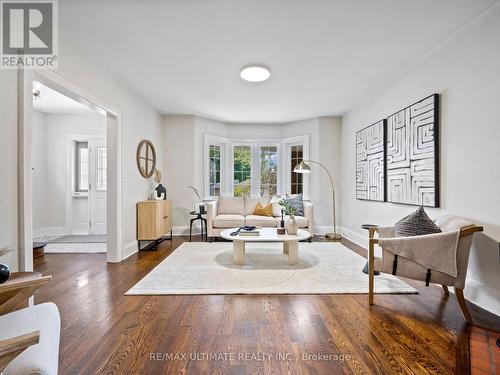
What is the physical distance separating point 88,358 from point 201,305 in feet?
2.98

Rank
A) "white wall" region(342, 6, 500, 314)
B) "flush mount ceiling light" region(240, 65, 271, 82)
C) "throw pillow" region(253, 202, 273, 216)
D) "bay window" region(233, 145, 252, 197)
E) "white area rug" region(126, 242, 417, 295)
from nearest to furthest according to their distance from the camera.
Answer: "white wall" region(342, 6, 500, 314) → "white area rug" region(126, 242, 417, 295) → "flush mount ceiling light" region(240, 65, 271, 82) → "throw pillow" region(253, 202, 273, 216) → "bay window" region(233, 145, 252, 197)

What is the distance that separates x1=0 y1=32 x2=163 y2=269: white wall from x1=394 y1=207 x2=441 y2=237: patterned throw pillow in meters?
3.31

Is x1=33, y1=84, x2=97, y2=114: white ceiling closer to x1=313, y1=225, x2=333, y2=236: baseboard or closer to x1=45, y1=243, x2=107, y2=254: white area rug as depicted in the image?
x1=45, y1=243, x2=107, y2=254: white area rug

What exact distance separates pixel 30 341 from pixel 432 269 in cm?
251

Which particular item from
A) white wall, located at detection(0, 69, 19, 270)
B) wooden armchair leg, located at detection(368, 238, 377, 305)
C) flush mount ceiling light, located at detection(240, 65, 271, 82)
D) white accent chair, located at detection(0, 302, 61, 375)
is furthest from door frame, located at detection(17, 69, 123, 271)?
wooden armchair leg, located at detection(368, 238, 377, 305)

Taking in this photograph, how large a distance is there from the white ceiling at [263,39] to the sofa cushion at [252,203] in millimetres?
2232

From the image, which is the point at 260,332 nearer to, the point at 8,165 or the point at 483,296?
the point at 483,296

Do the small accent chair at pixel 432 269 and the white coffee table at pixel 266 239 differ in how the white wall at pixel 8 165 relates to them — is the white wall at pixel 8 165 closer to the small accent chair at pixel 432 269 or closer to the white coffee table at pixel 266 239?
the white coffee table at pixel 266 239

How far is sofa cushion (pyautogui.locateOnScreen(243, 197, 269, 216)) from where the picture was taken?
5.35m

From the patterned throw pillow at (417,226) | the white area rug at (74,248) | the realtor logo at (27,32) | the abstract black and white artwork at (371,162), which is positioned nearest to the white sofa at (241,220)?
the abstract black and white artwork at (371,162)

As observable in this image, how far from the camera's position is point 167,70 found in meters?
3.39

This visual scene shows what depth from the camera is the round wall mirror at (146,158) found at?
14.6 ft

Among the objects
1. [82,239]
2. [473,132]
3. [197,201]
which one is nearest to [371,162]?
[473,132]

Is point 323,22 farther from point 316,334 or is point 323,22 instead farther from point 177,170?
Answer: point 177,170
